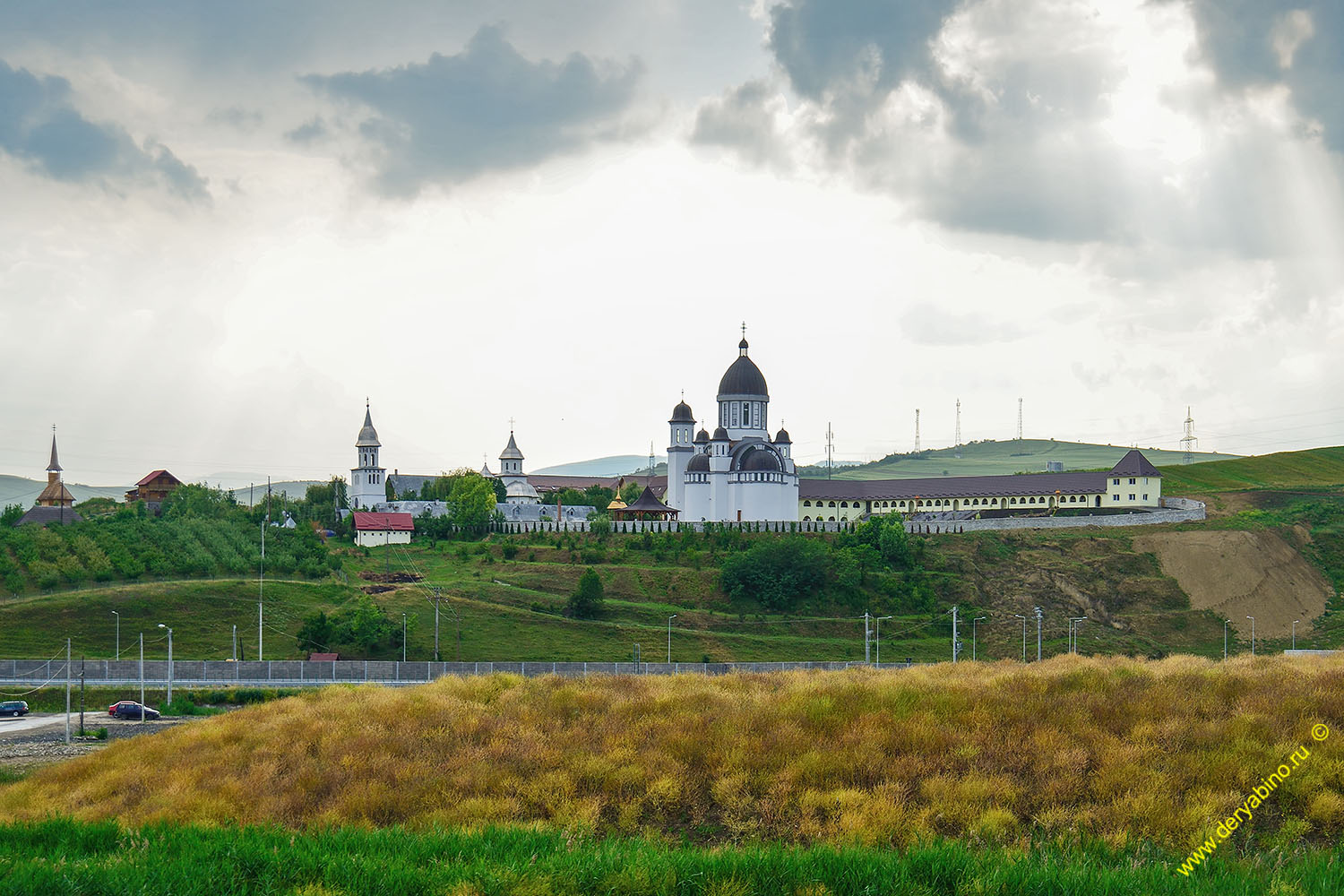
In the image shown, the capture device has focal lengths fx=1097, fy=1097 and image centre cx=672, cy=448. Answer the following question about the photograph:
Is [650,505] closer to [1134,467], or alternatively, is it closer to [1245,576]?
[1134,467]

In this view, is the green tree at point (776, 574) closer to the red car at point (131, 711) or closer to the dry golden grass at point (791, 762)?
the red car at point (131, 711)

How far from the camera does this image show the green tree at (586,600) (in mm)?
65438

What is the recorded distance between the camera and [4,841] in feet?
53.4

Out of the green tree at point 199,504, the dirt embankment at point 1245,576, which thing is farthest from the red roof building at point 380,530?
the dirt embankment at point 1245,576

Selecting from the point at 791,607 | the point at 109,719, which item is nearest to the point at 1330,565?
the point at 791,607

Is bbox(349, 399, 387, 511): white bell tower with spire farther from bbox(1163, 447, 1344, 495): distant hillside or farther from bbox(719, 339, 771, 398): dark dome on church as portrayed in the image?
bbox(1163, 447, 1344, 495): distant hillside

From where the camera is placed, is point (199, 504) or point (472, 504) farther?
point (472, 504)

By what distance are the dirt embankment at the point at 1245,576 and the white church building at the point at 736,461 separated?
28341 millimetres

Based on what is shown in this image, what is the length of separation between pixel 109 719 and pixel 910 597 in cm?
4797

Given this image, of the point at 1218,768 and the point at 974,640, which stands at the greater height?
the point at 1218,768

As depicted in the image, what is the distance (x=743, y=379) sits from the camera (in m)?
99.5

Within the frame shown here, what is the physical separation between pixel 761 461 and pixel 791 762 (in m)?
73.8

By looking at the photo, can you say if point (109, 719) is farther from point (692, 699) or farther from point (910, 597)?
point (910, 597)

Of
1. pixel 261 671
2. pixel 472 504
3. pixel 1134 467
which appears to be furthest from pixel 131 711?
pixel 1134 467
